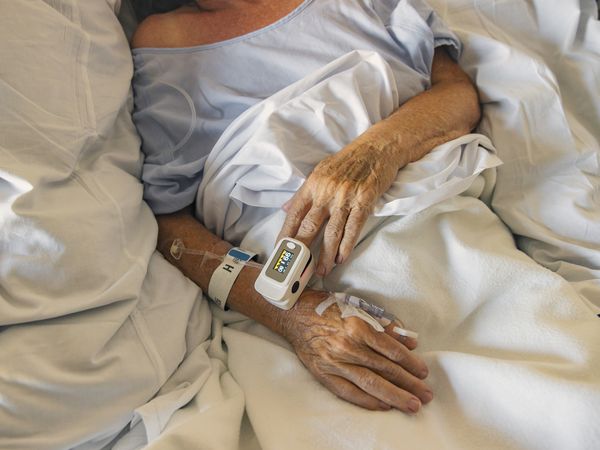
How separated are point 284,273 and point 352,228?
135 millimetres

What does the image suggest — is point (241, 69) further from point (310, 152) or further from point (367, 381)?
point (367, 381)

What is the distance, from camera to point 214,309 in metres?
0.97

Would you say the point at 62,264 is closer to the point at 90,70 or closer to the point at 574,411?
the point at 90,70

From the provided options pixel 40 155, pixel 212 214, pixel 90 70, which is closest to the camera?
pixel 40 155

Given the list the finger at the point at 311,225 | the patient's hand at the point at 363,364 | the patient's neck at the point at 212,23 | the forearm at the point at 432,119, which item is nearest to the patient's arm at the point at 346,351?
the patient's hand at the point at 363,364

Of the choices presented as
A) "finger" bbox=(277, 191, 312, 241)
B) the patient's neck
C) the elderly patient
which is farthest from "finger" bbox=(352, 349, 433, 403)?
the patient's neck

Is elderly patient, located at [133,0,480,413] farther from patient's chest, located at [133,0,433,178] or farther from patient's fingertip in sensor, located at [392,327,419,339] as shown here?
patient's fingertip in sensor, located at [392,327,419,339]

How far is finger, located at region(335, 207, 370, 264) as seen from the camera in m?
0.84

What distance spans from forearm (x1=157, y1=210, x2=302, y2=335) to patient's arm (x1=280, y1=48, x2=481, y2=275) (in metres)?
0.12

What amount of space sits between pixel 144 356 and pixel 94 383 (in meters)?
0.09

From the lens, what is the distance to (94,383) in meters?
0.72

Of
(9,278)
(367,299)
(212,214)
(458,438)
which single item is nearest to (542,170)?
(367,299)

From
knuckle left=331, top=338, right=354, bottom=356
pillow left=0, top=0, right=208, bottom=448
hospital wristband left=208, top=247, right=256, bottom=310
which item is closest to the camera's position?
pillow left=0, top=0, right=208, bottom=448

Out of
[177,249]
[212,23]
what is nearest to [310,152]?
[177,249]
